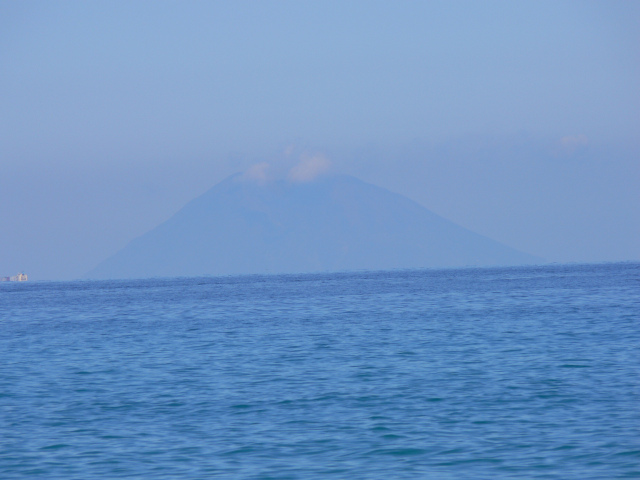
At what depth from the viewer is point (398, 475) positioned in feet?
46.8

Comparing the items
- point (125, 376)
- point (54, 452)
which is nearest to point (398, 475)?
point (54, 452)

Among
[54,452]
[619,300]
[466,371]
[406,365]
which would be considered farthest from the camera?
[619,300]

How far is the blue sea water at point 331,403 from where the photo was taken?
1514cm

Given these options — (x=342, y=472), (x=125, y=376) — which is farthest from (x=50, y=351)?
(x=342, y=472)

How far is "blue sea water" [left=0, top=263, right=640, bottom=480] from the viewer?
1514cm

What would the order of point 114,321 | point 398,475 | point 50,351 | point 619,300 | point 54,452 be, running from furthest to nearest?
point 619,300 → point 114,321 → point 50,351 → point 54,452 → point 398,475

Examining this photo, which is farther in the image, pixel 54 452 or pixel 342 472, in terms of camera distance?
pixel 54 452

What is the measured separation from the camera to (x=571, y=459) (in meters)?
14.9

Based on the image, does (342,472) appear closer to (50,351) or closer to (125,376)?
(125,376)

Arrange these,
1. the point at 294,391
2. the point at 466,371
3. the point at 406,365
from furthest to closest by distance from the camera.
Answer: the point at 406,365 < the point at 466,371 < the point at 294,391

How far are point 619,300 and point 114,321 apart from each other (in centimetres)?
3556

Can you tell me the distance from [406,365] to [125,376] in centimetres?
955

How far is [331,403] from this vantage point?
20.5 metres

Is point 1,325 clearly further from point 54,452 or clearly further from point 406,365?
point 54,452
